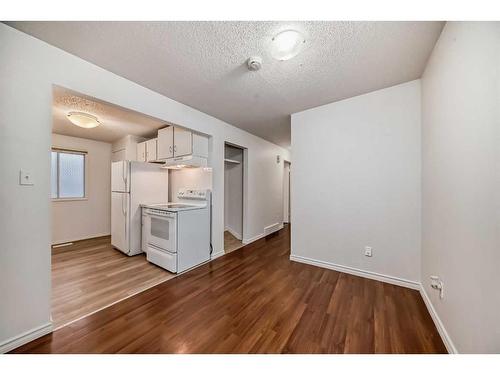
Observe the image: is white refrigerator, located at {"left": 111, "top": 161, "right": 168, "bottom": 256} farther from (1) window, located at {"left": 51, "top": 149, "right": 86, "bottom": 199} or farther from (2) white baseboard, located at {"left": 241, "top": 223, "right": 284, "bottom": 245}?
(2) white baseboard, located at {"left": 241, "top": 223, "right": 284, "bottom": 245}

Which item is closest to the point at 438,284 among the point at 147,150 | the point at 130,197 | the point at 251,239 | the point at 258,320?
the point at 258,320

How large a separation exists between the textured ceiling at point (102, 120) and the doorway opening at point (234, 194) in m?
1.57

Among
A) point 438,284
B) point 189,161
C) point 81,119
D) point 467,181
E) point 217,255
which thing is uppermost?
point 81,119

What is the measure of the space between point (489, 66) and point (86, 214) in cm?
604

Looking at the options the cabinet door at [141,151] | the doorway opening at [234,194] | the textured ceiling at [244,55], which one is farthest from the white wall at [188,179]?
the textured ceiling at [244,55]

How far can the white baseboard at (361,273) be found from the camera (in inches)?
81.6

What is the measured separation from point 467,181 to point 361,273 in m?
1.71

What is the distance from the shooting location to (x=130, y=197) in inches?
121

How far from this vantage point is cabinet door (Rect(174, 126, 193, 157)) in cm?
277

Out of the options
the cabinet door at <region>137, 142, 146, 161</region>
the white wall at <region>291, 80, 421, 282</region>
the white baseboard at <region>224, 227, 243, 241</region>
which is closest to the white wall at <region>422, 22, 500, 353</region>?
the white wall at <region>291, 80, 421, 282</region>

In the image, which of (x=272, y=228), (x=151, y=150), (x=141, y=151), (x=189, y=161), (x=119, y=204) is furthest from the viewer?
(x=272, y=228)

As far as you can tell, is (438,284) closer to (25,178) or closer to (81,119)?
(25,178)

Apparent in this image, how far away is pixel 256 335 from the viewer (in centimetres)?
138
